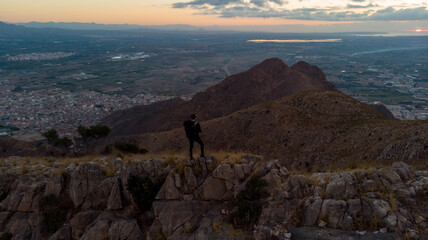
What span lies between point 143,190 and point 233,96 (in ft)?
169

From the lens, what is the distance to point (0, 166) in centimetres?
1423

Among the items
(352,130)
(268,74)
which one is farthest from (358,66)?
(352,130)

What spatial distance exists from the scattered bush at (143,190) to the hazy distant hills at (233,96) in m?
41.2

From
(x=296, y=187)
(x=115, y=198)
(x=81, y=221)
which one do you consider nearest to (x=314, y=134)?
(x=296, y=187)

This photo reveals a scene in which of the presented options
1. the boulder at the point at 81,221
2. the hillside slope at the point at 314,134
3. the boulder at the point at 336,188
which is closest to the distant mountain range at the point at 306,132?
the hillside slope at the point at 314,134

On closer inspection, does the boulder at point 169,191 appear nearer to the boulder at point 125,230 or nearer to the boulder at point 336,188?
the boulder at point 125,230

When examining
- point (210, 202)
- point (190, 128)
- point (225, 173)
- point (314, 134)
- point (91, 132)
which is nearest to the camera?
point (210, 202)

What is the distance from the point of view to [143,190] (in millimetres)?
11375

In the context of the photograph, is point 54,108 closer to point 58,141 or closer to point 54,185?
point 58,141

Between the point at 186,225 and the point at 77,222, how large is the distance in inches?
186

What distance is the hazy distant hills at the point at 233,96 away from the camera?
5641cm

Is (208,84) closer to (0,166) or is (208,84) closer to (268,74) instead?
(268,74)

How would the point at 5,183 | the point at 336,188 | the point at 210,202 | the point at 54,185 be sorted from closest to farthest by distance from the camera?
the point at 336,188 < the point at 210,202 < the point at 54,185 < the point at 5,183

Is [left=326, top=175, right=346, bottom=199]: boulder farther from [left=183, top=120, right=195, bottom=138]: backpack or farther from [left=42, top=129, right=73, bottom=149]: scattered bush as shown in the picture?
[left=42, top=129, right=73, bottom=149]: scattered bush
